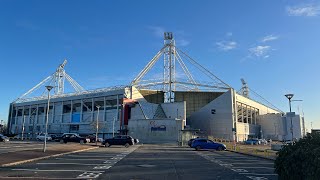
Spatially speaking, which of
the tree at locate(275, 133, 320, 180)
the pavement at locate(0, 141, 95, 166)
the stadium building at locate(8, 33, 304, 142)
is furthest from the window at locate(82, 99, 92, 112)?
the tree at locate(275, 133, 320, 180)

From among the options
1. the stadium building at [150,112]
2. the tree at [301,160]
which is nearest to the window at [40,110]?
the stadium building at [150,112]

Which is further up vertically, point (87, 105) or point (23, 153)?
point (87, 105)

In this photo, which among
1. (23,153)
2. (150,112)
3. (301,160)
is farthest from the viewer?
(150,112)

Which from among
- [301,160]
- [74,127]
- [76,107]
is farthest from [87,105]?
[301,160]

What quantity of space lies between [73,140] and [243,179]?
53.2 metres

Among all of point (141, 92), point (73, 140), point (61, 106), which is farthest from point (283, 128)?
point (73, 140)

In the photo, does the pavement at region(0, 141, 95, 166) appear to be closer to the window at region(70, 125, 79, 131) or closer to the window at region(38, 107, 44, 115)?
the window at region(70, 125, 79, 131)

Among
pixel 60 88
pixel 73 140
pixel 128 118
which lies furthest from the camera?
pixel 60 88

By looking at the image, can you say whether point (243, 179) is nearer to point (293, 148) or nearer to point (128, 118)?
point (293, 148)

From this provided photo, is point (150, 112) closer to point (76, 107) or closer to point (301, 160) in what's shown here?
point (76, 107)

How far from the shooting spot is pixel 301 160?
9844 millimetres

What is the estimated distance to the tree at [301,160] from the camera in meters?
9.32

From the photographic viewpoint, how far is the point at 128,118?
10350 cm

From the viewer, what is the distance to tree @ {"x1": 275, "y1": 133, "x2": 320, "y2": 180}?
932 centimetres
